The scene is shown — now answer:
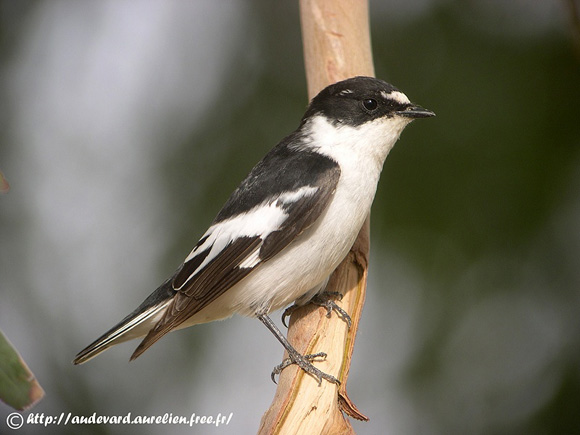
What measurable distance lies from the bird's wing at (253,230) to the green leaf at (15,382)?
78 cm

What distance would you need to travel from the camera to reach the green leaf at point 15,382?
133 cm

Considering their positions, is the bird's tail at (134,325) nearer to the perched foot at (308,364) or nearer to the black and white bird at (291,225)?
the black and white bird at (291,225)

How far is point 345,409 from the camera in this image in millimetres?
1983

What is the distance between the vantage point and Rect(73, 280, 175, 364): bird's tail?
7.45 ft

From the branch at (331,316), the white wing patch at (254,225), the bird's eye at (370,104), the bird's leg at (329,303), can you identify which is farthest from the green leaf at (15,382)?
the bird's eye at (370,104)

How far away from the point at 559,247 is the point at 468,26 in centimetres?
113

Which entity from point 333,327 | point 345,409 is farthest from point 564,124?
point 345,409

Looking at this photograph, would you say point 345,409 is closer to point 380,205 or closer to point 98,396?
point 380,205

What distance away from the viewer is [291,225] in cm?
217

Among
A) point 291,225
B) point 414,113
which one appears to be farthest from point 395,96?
point 291,225

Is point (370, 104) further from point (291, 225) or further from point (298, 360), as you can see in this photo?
point (298, 360)

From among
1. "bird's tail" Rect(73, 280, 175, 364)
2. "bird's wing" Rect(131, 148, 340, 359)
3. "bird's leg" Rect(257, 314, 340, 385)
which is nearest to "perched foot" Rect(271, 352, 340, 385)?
"bird's leg" Rect(257, 314, 340, 385)

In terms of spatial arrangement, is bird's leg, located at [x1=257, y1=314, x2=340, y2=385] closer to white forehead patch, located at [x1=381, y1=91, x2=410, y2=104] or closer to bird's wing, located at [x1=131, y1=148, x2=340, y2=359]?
bird's wing, located at [x1=131, y1=148, x2=340, y2=359]

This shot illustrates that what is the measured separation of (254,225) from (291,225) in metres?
0.14
